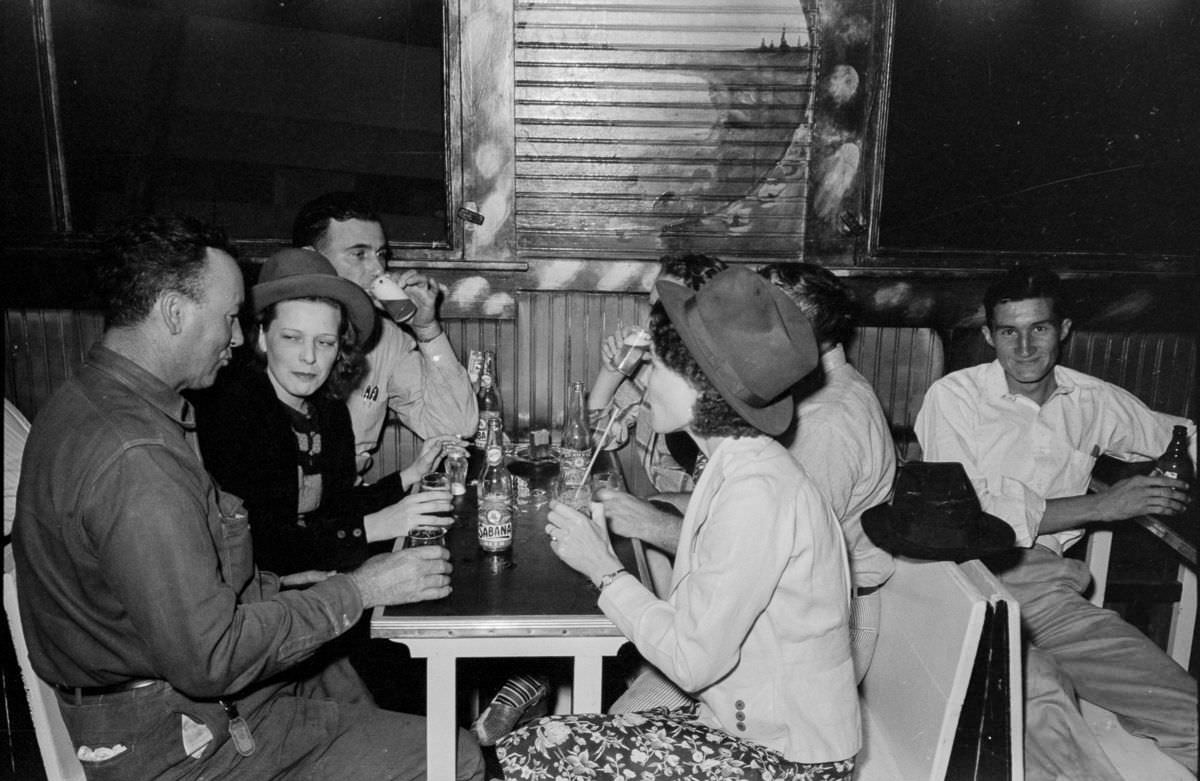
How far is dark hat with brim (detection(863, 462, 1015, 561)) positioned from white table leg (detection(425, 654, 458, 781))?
1.24 meters

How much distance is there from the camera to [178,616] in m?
1.77

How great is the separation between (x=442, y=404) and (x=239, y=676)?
6.62 ft

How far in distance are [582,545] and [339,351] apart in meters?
1.32

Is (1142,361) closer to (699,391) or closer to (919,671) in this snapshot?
(919,671)

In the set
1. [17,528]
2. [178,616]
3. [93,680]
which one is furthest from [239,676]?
[17,528]

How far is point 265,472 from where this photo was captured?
2764 mm

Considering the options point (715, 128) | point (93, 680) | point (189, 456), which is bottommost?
point (93, 680)

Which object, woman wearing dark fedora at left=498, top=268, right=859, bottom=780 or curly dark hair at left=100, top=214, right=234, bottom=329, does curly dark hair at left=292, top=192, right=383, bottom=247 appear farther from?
woman wearing dark fedora at left=498, top=268, right=859, bottom=780

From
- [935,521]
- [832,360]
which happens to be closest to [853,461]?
[935,521]

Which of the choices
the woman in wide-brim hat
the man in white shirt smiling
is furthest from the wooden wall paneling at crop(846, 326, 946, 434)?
the woman in wide-brim hat

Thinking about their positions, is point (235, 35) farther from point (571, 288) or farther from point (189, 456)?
point (189, 456)

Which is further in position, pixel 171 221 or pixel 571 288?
pixel 571 288

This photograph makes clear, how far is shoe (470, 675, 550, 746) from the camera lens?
2.77 metres

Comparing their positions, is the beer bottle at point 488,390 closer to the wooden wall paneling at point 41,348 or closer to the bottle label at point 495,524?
the bottle label at point 495,524
